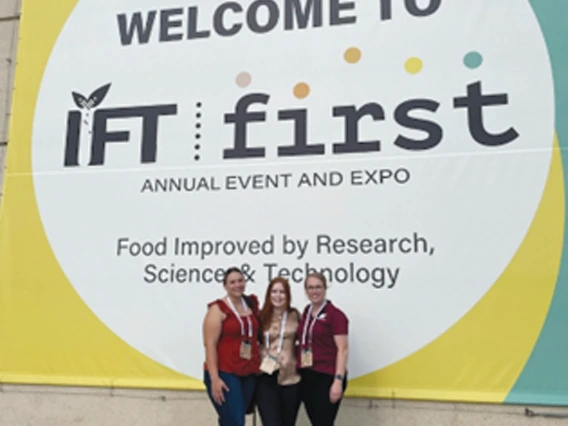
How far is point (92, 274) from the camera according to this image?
384cm

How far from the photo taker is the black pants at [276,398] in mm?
2824

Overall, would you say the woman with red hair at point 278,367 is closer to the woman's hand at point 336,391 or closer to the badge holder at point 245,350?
the badge holder at point 245,350

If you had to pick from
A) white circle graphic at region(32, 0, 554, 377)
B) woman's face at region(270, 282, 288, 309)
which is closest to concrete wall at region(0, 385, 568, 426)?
white circle graphic at region(32, 0, 554, 377)

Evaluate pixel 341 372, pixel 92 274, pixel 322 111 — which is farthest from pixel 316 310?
pixel 92 274

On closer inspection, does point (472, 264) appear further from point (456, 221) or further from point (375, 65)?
point (375, 65)

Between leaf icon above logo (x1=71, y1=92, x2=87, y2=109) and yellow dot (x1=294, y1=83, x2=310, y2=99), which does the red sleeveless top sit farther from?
leaf icon above logo (x1=71, y1=92, x2=87, y2=109)

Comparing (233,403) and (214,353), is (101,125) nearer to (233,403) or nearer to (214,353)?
(214,353)

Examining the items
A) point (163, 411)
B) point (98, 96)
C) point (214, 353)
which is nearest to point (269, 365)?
point (214, 353)

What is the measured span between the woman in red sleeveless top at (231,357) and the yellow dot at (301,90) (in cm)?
146

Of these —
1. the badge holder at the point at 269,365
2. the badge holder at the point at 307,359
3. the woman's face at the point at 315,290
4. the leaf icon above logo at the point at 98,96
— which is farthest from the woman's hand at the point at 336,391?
the leaf icon above logo at the point at 98,96

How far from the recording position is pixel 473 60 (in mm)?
3643

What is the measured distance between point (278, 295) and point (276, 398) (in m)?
0.50

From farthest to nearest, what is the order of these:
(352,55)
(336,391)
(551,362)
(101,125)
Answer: (101,125) → (352,55) → (551,362) → (336,391)

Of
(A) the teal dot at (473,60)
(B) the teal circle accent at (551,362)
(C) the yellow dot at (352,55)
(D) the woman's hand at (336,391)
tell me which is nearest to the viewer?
(D) the woman's hand at (336,391)
